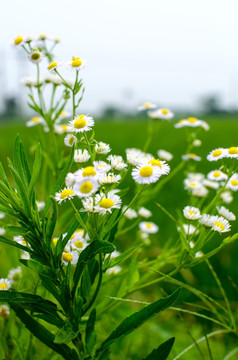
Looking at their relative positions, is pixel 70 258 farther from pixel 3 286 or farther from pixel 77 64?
pixel 77 64

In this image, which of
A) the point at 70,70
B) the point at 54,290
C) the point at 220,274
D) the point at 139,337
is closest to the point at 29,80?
the point at 70,70

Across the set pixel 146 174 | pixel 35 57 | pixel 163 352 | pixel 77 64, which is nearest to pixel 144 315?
pixel 163 352

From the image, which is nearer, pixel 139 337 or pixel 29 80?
pixel 29 80

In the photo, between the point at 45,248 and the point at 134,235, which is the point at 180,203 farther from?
the point at 45,248

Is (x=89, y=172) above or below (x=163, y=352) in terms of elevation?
above

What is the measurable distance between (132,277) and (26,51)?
0.50 meters

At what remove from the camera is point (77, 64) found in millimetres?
685

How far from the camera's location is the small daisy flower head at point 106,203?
497 millimetres

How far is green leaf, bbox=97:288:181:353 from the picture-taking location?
538 millimetres

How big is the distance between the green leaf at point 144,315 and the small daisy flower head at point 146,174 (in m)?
0.15

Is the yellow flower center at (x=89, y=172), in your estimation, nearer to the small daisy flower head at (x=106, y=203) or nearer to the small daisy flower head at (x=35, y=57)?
the small daisy flower head at (x=106, y=203)

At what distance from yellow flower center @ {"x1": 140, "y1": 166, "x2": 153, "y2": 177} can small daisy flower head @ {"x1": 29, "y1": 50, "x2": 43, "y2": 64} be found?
0.38 meters

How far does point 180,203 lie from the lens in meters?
2.12

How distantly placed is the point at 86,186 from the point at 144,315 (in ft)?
0.65
